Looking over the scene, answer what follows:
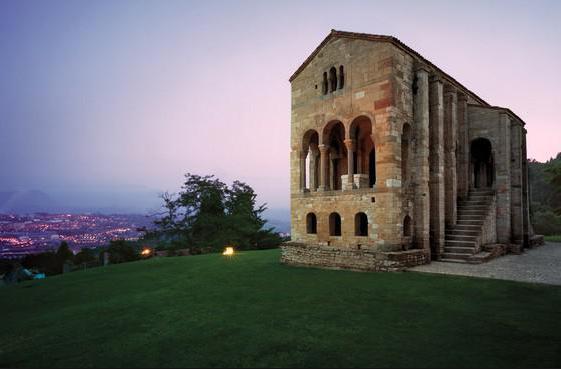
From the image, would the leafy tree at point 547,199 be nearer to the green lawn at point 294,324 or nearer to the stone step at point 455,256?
the stone step at point 455,256

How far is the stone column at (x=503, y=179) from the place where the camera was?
1755 cm

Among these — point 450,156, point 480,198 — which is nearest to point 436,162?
point 450,156

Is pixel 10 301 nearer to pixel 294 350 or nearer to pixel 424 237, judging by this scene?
pixel 294 350

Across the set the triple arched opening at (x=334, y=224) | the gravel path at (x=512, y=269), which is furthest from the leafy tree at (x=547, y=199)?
the triple arched opening at (x=334, y=224)

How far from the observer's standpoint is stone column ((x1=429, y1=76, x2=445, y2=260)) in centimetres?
1509

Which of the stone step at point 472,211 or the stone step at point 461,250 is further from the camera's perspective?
the stone step at point 472,211

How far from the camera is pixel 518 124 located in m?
19.4

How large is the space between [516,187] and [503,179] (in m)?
2.00

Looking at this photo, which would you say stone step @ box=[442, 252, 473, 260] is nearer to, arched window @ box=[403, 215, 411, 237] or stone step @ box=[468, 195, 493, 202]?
arched window @ box=[403, 215, 411, 237]

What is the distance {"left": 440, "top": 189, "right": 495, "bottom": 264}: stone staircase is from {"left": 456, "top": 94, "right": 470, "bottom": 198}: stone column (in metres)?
0.71

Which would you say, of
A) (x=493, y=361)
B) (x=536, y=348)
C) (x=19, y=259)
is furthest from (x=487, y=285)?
(x=19, y=259)

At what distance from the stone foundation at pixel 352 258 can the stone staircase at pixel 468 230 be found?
167cm

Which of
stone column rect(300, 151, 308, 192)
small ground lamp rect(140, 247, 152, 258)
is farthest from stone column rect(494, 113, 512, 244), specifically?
small ground lamp rect(140, 247, 152, 258)

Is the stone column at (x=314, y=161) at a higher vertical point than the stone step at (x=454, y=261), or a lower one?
higher
